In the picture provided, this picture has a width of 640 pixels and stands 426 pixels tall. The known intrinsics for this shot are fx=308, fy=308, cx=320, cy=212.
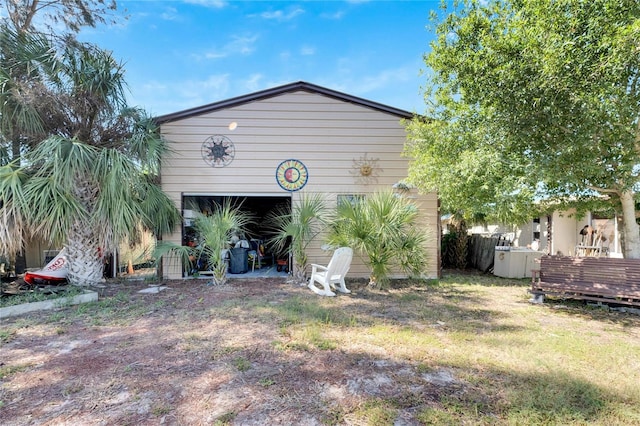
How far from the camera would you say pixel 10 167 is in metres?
5.18

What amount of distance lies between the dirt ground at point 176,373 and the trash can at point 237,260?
342 cm

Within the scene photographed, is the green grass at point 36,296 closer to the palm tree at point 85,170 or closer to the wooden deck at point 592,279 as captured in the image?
the palm tree at point 85,170

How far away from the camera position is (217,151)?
293 inches

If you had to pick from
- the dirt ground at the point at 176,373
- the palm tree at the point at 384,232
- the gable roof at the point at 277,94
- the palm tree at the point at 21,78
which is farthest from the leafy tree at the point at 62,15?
the palm tree at the point at 384,232

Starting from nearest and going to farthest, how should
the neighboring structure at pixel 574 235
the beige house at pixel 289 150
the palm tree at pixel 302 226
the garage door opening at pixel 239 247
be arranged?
the palm tree at pixel 302 226, the beige house at pixel 289 150, the garage door opening at pixel 239 247, the neighboring structure at pixel 574 235

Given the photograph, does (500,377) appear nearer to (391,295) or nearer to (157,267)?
(391,295)

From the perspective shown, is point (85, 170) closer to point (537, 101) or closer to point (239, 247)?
point (239, 247)

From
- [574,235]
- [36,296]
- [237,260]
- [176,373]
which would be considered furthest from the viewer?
[574,235]

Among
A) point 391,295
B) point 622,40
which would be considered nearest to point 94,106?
point 391,295

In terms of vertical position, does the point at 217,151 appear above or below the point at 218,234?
above

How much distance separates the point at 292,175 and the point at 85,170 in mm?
4058

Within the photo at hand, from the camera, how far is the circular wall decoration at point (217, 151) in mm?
7434

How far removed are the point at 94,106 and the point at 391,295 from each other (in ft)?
22.6

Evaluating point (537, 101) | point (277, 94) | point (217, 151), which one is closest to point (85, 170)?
point (217, 151)
